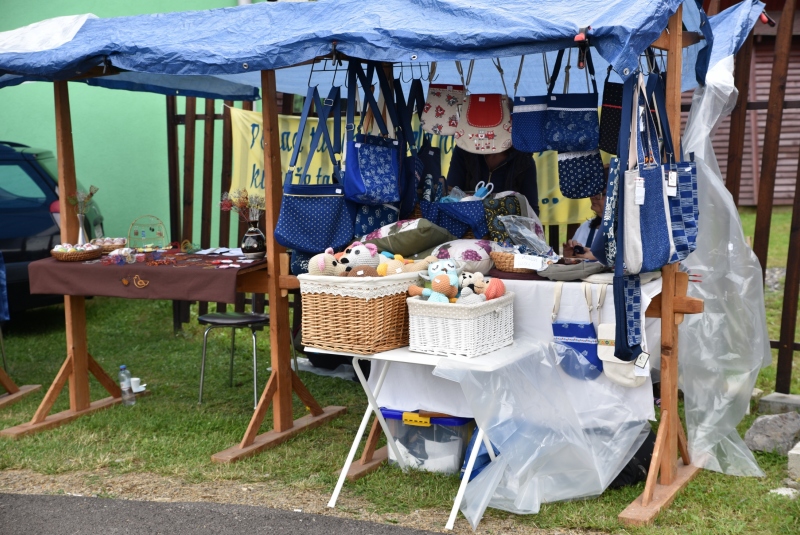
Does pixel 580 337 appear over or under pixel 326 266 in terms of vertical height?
under

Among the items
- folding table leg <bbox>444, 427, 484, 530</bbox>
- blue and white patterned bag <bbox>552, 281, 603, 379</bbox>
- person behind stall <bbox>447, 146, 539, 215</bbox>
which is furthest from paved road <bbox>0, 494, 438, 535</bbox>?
person behind stall <bbox>447, 146, 539, 215</bbox>

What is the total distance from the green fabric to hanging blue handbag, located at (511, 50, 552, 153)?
0.63m

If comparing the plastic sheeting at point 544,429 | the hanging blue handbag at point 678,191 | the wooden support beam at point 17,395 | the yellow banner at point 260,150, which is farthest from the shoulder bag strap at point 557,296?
the wooden support beam at point 17,395

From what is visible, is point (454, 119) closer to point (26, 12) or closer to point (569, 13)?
point (569, 13)

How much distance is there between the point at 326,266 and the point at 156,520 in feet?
4.30

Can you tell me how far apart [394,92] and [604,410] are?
7.01 feet

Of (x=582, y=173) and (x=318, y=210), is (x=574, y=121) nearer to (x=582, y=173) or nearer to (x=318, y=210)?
(x=582, y=173)

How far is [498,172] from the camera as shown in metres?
5.26

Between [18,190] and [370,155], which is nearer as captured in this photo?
[370,155]

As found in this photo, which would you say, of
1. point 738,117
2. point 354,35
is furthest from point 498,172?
point 354,35

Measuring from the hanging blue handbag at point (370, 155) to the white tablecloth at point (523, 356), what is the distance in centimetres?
86

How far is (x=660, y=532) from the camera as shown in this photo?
137 inches

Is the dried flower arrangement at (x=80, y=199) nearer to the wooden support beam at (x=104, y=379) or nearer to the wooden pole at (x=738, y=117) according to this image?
the wooden support beam at (x=104, y=379)

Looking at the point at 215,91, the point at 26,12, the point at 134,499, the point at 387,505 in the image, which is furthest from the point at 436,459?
the point at 26,12
